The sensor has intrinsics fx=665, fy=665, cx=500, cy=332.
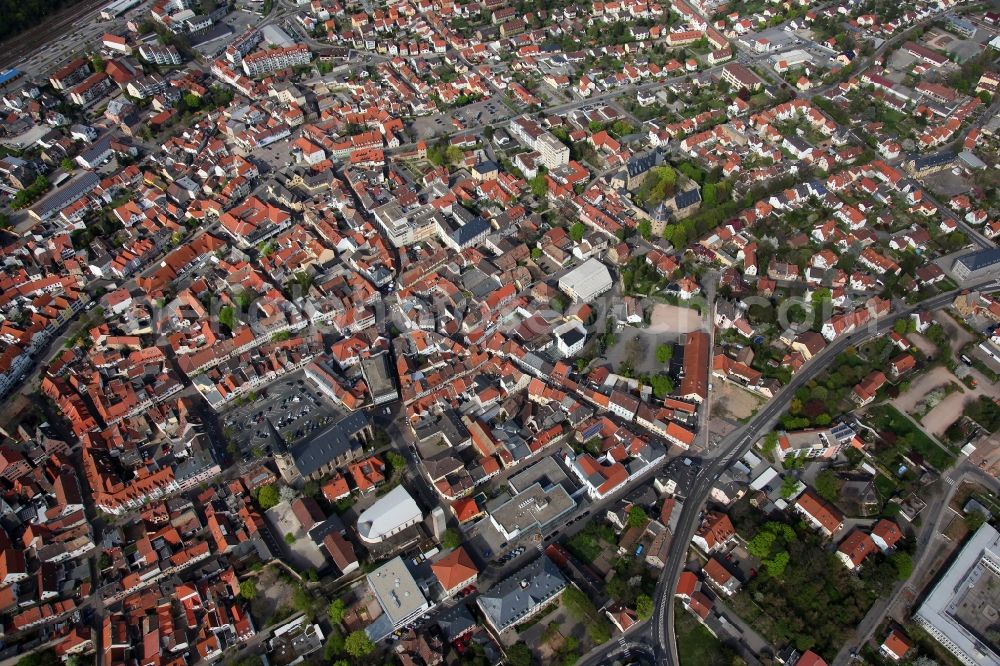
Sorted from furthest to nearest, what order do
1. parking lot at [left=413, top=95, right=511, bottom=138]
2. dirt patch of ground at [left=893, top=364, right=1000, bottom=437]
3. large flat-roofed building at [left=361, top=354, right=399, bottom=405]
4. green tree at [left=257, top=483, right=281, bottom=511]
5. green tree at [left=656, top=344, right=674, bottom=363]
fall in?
parking lot at [left=413, top=95, right=511, bottom=138], green tree at [left=656, top=344, right=674, bottom=363], large flat-roofed building at [left=361, top=354, right=399, bottom=405], dirt patch of ground at [left=893, top=364, right=1000, bottom=437], green tree at [left=257, top=483, right=281, bottom=511]

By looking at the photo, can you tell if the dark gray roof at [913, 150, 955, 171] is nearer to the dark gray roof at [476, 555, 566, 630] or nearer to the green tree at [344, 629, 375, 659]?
the dark gray roof at [476, 555, 566, 630]

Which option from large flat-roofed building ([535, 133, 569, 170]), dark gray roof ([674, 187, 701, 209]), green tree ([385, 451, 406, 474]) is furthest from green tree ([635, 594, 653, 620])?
large flat-roofed building ([535, 133, 569, 170])

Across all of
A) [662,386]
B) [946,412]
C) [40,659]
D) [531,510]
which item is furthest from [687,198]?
[40,659]

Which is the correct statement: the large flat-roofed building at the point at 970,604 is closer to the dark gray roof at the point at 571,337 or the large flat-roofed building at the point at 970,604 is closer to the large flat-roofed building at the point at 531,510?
the large flat-roofed building at the point at 531,510

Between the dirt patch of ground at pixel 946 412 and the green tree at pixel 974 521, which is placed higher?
the dirt patch of ground at pixel 946 412

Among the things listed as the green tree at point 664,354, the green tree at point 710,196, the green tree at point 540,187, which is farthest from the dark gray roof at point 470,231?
the green tree at point 710,196

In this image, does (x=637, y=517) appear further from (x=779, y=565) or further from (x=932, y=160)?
(x=932, y=160)
